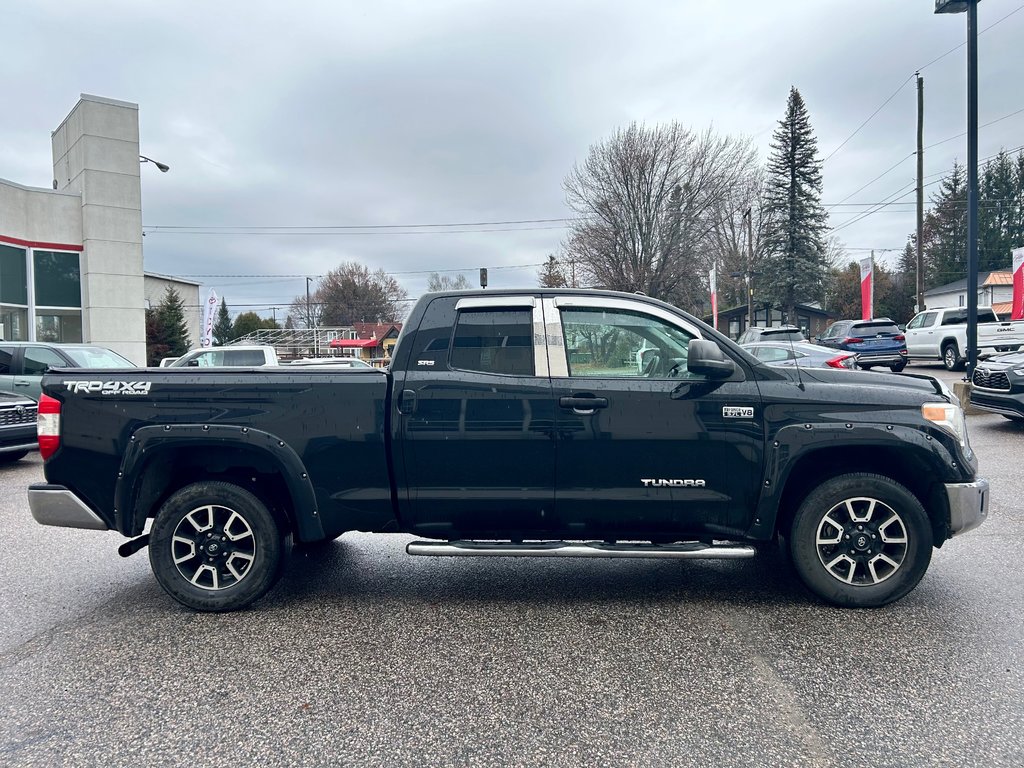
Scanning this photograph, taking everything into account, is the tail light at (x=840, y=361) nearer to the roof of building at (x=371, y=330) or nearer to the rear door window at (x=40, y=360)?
the rear door window at (x=40, y=360)

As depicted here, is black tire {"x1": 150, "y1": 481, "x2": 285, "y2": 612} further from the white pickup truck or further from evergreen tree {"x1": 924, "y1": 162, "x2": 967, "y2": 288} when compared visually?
evergreen tree {"x1": 924, "y1": 162, "x2": 967, "y2": 288}

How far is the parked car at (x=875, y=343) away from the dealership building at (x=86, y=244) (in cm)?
2448

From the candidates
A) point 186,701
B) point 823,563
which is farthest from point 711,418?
point 186,701

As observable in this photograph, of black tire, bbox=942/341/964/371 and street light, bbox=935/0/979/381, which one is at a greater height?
street light, bbox=935/0/979/381

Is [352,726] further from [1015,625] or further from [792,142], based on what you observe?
[792,142]

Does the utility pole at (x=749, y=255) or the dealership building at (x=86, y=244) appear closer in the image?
the dealership building at (x=86, y=244)

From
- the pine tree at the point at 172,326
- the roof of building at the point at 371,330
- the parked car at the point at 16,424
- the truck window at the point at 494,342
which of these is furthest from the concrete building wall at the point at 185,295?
the truck window at the point at 494,342

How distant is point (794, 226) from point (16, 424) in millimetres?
49151

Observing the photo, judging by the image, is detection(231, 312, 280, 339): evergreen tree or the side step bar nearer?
the side step bar

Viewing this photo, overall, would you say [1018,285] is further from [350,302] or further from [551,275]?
[350,302]

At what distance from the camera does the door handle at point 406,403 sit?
415cm

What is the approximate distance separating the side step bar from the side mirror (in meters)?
1.05

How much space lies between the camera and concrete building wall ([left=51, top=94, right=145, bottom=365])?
23484mm

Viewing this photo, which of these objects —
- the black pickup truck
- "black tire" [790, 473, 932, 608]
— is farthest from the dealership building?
"black tire" [790, 473, 932, 608]
